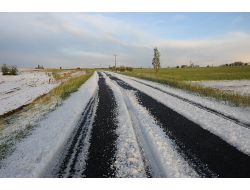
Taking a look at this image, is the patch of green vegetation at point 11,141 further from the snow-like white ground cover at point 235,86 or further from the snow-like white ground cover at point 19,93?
the snow-like white ground cover at point 235,86

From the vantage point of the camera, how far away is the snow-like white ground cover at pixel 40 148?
21.8 feet

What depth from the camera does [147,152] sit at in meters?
7.48

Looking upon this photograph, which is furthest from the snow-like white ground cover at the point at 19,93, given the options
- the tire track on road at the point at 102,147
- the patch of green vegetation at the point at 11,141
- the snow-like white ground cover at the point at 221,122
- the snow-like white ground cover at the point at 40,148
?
the snow-like white ground cover at the point at 221,122

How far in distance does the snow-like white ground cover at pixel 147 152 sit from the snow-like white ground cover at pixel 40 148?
5.23ft

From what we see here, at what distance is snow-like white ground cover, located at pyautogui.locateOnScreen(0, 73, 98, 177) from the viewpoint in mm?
6641

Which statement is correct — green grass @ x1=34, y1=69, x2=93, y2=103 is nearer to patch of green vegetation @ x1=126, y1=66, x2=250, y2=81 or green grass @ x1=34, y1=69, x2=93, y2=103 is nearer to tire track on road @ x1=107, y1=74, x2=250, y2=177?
tire track on road @ x1=107, y1=74, x2=250, y2=177

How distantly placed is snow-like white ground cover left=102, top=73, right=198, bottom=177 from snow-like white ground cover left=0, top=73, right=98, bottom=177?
5.23ft

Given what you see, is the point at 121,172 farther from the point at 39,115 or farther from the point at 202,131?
the point at 39,115

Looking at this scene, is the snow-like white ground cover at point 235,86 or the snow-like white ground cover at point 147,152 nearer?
the snow-like white ground cover at point 147,152

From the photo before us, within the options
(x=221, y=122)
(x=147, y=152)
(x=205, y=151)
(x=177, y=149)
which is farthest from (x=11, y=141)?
(x=221, y=122)

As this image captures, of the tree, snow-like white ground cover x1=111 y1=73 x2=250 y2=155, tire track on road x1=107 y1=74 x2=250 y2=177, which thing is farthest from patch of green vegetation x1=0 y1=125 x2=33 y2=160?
the tree

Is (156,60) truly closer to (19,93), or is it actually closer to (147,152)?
(19,93)

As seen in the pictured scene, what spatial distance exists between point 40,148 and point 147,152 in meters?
2.77

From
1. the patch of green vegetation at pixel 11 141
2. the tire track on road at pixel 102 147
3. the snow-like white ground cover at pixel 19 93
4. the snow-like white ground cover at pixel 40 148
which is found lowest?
the snow-like white ground cover at pixel 19 93
